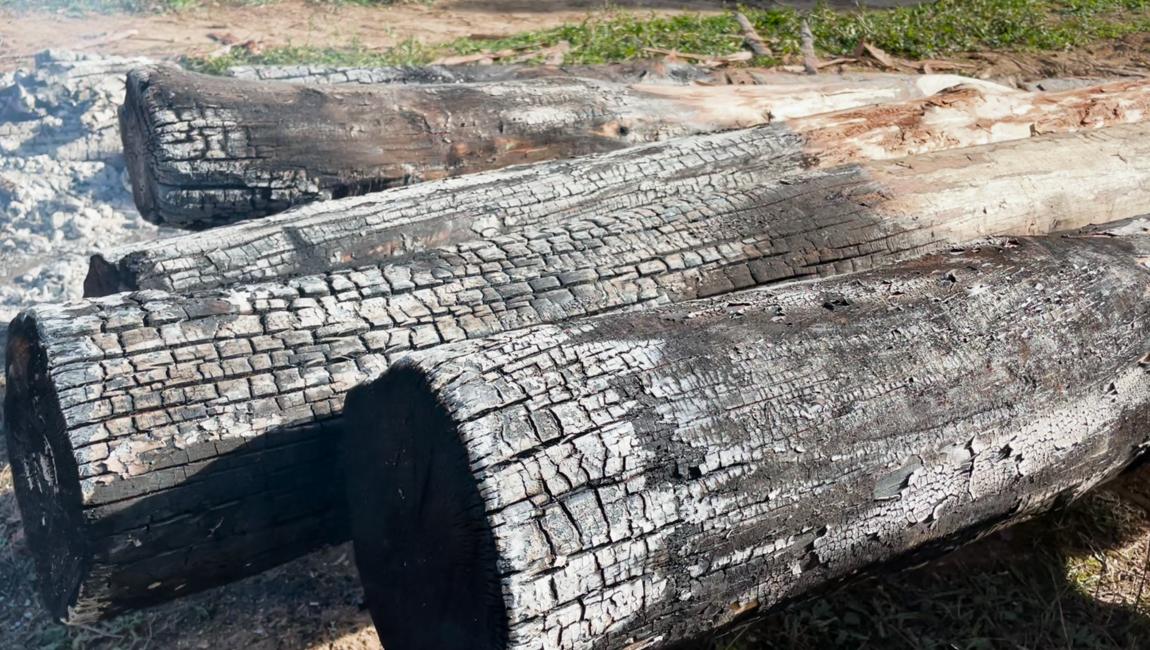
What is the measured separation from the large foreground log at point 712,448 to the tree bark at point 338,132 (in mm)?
1631

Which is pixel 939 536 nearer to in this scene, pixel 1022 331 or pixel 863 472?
pixel 863 472

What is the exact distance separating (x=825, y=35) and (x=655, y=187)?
15.1 ft

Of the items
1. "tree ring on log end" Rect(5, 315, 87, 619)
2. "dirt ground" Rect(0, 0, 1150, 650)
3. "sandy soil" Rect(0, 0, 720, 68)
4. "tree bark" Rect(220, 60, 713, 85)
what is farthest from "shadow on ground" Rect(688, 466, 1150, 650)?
"sandy soil" Rect(0, 0, 720, 68)

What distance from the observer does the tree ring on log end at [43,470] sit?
2.30 m

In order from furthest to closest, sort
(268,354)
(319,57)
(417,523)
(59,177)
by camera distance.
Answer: (319,57) → (59,177) → (268,354) → (417,523)

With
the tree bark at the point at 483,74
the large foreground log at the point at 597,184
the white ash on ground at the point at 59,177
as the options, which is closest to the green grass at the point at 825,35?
the white ash on ground at the point at 59,177

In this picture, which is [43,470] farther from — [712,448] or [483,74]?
[483,74]

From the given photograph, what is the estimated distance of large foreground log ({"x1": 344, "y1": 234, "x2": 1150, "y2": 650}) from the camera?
1.81 meters

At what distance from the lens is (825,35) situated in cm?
749

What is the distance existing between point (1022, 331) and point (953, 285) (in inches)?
8.0

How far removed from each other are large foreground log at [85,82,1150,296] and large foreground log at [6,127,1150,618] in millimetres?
341

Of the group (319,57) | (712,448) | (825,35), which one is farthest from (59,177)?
(825,35)

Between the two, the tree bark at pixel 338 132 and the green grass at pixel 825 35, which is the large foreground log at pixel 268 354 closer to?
the tree bark at pixel 338 132

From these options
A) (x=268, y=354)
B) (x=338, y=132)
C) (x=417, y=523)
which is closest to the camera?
(x=417, y=523)
